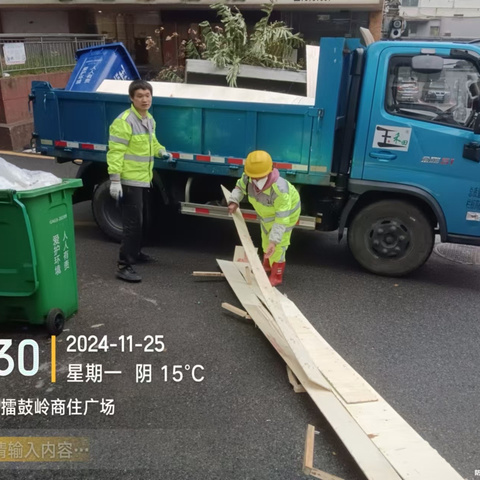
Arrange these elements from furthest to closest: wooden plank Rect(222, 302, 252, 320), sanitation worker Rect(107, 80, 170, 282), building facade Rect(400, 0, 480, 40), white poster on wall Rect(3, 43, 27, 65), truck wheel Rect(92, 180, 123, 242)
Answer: building facade Rect(400, 0, 480, 40) → white poster on wall Rect(3, 43, 27, 65) → truck wheel Rect(92, 180, 123, 242) → sanitation worker Rect(107, 80, 170, 282) → wooden plank Rect(222, 302, 252, 320)

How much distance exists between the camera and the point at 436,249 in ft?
19.0

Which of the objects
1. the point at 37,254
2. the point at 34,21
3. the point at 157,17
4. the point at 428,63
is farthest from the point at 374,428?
the point at 34,21

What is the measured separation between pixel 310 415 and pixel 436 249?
3476mm

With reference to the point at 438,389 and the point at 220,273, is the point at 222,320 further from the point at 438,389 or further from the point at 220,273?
the point at 438,389

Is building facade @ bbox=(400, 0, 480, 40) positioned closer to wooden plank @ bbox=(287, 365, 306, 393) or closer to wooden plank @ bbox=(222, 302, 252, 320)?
wooden plank @ bbox=(222, 302, 252, 320)

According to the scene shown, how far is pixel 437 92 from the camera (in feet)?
14.3

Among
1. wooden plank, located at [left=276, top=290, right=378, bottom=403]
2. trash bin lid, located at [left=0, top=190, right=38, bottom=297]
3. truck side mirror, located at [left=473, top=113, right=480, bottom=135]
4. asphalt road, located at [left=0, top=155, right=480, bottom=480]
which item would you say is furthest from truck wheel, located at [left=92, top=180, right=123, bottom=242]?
truck side mirror, located at [left=473, top=113, right=480, bottom=135]

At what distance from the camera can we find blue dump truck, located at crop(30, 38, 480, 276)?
4348 mm

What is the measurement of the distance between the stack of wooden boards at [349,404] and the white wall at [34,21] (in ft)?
54.0

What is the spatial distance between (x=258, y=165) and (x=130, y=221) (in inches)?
54.2

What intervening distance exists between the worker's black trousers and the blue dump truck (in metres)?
0.66

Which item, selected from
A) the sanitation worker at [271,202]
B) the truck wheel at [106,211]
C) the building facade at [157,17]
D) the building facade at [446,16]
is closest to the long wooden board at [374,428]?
the sanitation worker at [271,202]

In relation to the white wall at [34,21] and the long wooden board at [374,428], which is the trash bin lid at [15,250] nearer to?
the long wooden board at [374,428]

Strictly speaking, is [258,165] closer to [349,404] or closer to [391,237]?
[391,237]
